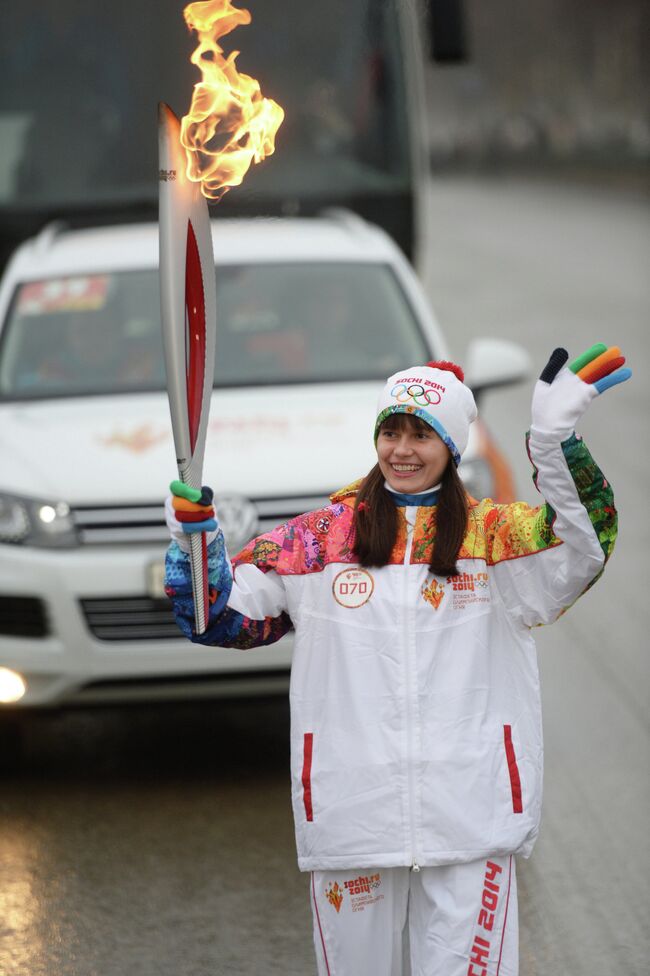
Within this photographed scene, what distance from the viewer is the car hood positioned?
6277mm

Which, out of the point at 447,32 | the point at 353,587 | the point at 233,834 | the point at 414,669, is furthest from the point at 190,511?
the point at 447,32

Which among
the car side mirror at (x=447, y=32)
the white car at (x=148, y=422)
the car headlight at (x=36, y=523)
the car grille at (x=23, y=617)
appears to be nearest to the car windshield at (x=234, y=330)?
the white car at (x=148, y=422)

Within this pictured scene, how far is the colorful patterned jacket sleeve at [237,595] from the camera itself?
11.7ft

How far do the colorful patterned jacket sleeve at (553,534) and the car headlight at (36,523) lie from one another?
2709 mm

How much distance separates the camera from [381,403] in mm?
3764

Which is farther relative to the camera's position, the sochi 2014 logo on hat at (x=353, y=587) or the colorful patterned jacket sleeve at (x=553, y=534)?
the sochi 2014 logo on hat at (x=353, y=587)

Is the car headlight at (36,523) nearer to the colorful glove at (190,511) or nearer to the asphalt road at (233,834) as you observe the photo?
the asphalt road at (233,834)

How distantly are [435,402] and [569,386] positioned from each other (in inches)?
14.2

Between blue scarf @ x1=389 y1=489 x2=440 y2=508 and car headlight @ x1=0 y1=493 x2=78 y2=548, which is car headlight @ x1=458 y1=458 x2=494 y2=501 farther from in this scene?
blue scarf @ x1=389 y1=489 x2=440 y2=508

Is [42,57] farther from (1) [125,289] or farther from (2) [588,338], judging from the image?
(2) [588,338]

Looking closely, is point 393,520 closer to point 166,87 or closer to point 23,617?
point 23,617

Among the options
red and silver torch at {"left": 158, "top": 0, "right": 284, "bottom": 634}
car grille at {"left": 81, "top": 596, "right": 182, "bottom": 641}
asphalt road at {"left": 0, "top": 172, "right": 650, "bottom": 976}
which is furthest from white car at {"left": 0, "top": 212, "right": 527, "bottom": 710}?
red and silver torch at {"left": 158, "top": 0, "right": 284, "bottom": 634}

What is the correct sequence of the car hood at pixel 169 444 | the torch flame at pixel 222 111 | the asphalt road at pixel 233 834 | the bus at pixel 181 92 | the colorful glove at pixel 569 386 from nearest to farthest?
the colorful glove at pixel 569 386 < the torch flame at pixel 222 111 < the asphalt road at pixel 233 834 < the car hood at pixel 169 444 < the bus at pixel 181 92

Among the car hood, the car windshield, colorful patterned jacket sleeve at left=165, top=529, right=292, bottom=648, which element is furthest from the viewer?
the car windshield
